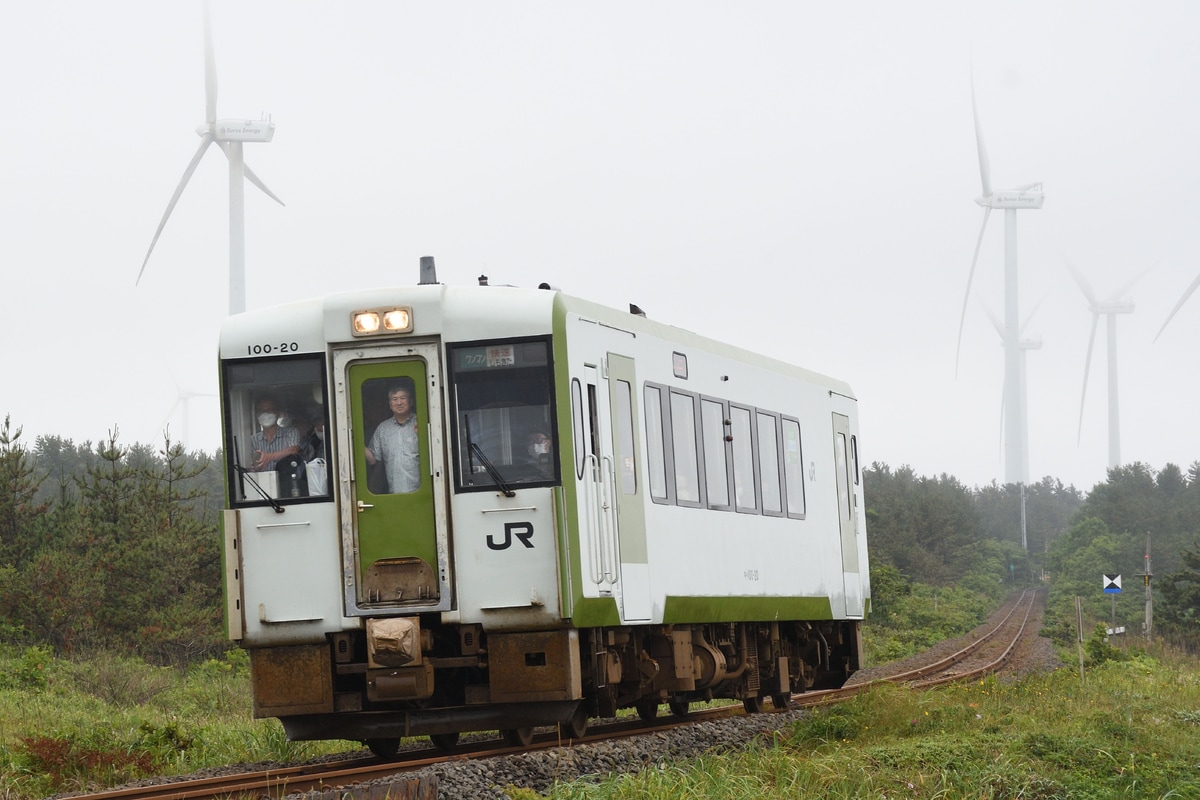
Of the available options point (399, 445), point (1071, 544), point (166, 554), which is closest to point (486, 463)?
point (399, 445)

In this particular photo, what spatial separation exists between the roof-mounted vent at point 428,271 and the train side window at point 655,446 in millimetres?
1844

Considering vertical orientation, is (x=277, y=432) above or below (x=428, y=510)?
above

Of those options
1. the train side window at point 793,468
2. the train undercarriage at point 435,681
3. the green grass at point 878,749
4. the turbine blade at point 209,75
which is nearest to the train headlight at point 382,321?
the train undercarriage at point 435,681

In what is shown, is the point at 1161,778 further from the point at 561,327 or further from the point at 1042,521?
the point at 1042,521

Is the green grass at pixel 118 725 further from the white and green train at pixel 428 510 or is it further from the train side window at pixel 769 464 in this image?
the train side window at pixel 769 464

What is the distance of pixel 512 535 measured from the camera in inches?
434

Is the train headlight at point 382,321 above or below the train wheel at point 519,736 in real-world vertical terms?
above

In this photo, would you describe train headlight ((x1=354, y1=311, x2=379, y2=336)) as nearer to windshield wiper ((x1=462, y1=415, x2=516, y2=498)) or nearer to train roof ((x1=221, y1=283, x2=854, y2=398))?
train roof ((x1=221, y1=283, x2=854, y2=398))

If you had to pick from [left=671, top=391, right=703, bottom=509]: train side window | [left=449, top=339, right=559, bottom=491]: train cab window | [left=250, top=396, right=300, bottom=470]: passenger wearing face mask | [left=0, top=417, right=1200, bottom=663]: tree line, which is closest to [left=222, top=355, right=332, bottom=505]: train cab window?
[left=250, top=396, right=300, bottom=470]: passenger wearing face mask

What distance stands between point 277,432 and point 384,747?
254 cm

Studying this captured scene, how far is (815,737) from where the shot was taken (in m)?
12.8

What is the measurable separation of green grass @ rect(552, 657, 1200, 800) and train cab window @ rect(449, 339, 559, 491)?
2.25 meters

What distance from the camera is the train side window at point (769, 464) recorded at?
15.1 metres

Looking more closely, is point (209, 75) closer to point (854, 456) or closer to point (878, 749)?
point (854, 456)
